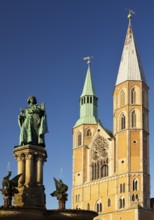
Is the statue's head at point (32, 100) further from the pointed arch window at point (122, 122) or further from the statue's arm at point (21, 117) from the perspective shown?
the pointed arch window at point (122, 122)

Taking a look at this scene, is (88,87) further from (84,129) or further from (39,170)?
(39,170)

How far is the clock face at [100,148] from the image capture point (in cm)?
9152

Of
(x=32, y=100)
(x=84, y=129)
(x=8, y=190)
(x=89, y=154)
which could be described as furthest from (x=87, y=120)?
(x=8, y=190)

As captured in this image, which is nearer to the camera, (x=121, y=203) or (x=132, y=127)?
(x=121, y=203)

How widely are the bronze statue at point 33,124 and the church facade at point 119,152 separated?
175 feet

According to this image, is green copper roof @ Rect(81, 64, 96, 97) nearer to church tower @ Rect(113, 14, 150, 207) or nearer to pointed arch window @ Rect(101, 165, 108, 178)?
church tower @ Rect(113, 14, 150, 207)

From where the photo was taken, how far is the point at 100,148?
305 feet

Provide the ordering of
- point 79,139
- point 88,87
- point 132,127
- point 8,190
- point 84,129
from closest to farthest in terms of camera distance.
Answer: point 8,190 → point 132,127 → point 84,129 → point 79,139 → point 88,87

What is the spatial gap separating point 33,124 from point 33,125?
2.2 inches

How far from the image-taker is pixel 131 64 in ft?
302

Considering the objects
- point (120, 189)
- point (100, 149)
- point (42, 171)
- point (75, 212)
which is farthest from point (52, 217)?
point (100, 149)

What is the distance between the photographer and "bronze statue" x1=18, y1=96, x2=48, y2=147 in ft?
91.9

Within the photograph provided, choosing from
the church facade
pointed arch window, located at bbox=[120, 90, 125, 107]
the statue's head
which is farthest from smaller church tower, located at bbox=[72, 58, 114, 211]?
the statue's head

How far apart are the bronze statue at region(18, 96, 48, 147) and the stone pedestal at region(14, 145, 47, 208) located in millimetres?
519
